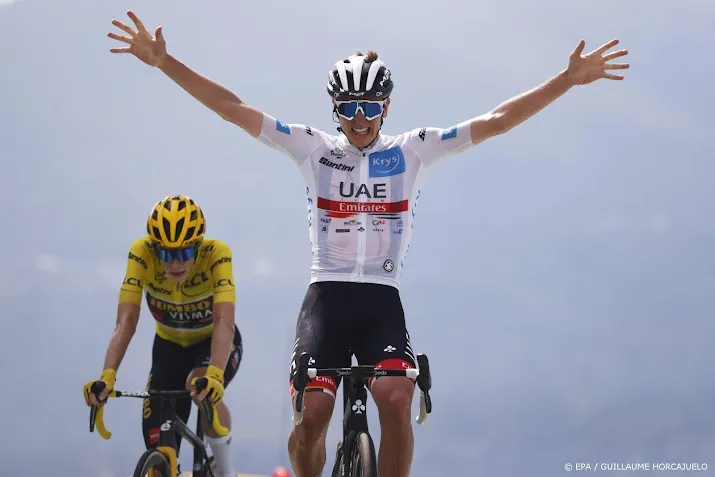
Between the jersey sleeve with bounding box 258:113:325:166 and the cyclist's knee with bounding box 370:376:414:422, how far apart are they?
1.52 m

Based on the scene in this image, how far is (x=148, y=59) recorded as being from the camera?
6.77m

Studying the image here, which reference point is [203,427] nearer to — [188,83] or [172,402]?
[172,402]

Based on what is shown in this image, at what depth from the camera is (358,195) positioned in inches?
253

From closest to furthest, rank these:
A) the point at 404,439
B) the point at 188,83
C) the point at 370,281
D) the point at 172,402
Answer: the point at 404,439 < the point at 370,281 < the point at 188,83 < the point at 172,402

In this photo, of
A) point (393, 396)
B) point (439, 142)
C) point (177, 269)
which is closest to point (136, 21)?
point (177, 269)

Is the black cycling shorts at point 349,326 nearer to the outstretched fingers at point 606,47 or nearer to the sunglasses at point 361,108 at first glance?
the sunglasses at point 361,108

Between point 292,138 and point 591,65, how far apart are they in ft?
6.13

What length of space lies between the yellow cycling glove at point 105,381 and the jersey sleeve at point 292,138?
175 centimetres

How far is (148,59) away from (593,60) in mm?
2707

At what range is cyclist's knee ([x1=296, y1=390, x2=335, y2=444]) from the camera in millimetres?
5906

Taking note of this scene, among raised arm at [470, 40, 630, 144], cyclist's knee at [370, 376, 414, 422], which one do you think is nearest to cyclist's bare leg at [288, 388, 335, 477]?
cyclist's knee at [370, 376, 414, 422]

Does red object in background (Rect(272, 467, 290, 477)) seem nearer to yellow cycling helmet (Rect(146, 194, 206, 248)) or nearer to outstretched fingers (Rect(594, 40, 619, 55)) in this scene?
yellow cycling helmet (Rect(146, 194, 206, 248))

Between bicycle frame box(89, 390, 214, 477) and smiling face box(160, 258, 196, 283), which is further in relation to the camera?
smiling face box(160, 258, 196, 283)

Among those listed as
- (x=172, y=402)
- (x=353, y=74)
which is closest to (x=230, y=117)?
(x=353, y=74)
